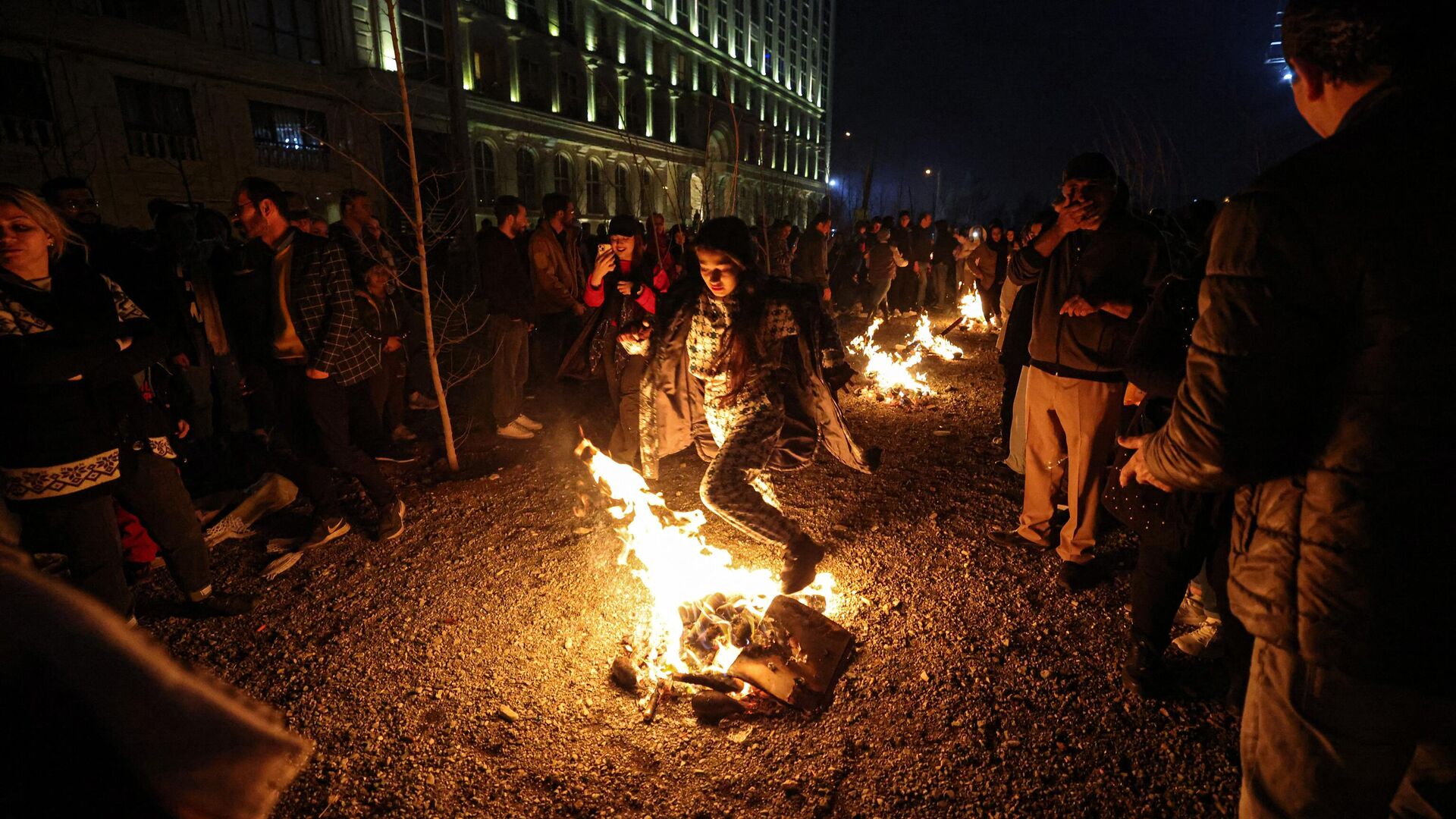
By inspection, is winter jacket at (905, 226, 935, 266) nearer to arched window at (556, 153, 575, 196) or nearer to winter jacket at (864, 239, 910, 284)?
winter jacket at (864, 239, 910, 284)

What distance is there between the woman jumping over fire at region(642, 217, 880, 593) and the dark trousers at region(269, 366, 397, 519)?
2173 millimetres

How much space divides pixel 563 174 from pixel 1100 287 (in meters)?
38.4

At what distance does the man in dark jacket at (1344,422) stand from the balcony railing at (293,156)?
26.3 metres

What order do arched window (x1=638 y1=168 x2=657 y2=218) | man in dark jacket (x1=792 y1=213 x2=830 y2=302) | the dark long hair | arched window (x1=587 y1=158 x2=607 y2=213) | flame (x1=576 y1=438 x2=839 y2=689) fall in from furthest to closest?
arched window (x1=587 y1=158 x2=607 y2=213), man in dark jacket (x1=792 y1=213 x2=830 y2=302), arched window (x1=638 y1=168 x2=657 y2=218), the dark long hair, flame (x1=576 y1=438 x2=839 y2=689)

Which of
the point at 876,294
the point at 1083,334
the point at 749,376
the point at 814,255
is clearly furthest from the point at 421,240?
the point at 876,294

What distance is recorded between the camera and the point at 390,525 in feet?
15.9

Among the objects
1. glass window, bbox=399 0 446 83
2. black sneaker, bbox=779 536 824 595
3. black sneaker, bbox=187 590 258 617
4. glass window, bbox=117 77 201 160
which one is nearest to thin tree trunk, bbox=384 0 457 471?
black sneaker, bbox=187 590 258 617

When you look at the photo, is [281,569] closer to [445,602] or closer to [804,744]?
[445,602]

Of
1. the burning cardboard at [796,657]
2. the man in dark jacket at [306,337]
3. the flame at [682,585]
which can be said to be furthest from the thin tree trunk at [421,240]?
the burning cardboard at [796,657]

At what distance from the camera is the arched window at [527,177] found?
34625 mm

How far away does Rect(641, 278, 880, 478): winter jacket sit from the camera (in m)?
3.91

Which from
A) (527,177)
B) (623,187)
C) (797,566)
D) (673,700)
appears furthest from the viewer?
(623,187)

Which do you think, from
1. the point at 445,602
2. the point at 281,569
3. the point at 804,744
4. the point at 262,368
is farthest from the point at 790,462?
the point at 262,368

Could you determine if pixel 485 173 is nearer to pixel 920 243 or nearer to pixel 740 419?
pixel 920 243
